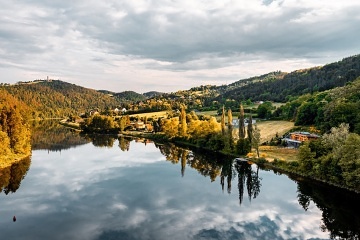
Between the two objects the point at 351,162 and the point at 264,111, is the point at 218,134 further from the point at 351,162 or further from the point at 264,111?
the point at 264,111

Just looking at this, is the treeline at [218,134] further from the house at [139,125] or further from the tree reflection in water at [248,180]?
the house at [139,125]

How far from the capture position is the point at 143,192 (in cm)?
4797

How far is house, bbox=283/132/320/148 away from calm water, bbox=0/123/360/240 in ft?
64.0

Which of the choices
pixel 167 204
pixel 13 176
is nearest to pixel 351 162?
pixel 167 204

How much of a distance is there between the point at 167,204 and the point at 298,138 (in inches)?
1962

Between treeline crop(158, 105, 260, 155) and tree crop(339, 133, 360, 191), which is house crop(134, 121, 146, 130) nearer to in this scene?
treeline crop(158, 105, 260, 155)

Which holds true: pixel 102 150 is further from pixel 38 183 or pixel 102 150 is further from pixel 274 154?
pixel 274 154

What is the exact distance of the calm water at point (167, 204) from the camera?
110 ft

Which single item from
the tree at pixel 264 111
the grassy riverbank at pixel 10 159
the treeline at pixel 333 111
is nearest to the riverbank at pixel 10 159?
the grassy riverbank at pixel 10 159

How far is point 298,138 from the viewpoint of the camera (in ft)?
266

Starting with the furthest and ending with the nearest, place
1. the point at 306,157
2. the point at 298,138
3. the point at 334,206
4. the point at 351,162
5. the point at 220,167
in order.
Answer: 1. the point at 298,138
2. the point at 220,167
3. the point at 306,157
4. the point at 351,162
5. the point at 334,206

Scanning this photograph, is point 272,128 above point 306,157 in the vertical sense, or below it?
above

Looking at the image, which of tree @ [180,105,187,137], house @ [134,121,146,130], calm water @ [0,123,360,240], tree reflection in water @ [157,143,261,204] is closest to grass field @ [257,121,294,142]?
tree reflection in water @ [157,143,261,204]

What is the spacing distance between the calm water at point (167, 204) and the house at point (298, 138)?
1951 centimetres
